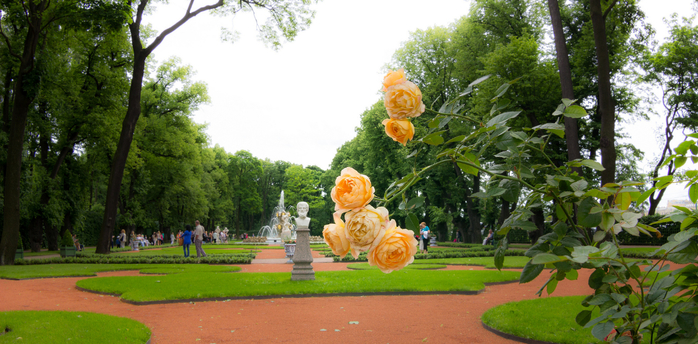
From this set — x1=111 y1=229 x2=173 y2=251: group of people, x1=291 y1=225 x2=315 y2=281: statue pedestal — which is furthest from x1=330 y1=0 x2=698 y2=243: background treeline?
x1=111 y1=229 x2=173 y2=251: group of people

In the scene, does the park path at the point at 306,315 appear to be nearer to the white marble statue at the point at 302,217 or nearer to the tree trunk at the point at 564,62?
the tree trunk at the point at 564,62

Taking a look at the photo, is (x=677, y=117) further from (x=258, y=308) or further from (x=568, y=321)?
(x=258, y=308)

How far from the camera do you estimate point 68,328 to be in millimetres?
6211

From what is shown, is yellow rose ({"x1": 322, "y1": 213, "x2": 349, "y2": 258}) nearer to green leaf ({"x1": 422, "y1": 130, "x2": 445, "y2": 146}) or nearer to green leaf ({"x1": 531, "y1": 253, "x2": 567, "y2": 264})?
green leaf ({"x1": 422, "y1": 130, "x2": 445, "y2": 146})

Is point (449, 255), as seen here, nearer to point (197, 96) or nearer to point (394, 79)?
point (394, 79)

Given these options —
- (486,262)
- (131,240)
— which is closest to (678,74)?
(486,262)

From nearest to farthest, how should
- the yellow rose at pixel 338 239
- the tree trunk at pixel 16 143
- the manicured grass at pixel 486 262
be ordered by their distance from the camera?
the yellow rose at pixel 338 239 < the tree trunk at pixel 16 143 < the manicured grass at pixel 486 262

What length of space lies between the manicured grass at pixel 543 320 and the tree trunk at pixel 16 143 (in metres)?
17.8

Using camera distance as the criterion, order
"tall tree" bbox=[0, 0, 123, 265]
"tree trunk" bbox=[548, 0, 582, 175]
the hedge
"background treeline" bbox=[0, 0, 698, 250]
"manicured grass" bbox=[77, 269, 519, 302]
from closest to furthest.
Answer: "manicured grass" bbox=[77, 269, 519, 302]
"tree trunk" bbox=[548, 0, 582, 175]
"tall tree" bbox=[0, 0, 123, 265]
"background treeline" bbox=[0, 0, 698, 250]
the hedge

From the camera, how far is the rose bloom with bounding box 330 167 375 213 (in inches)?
51.1

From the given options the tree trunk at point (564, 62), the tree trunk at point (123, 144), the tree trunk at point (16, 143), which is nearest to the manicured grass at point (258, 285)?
the tree trunk at point (564, 62)

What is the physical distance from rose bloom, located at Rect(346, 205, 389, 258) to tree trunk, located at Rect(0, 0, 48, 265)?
1926cm

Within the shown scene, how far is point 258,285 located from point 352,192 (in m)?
10.5

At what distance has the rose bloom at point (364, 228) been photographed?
127cm
